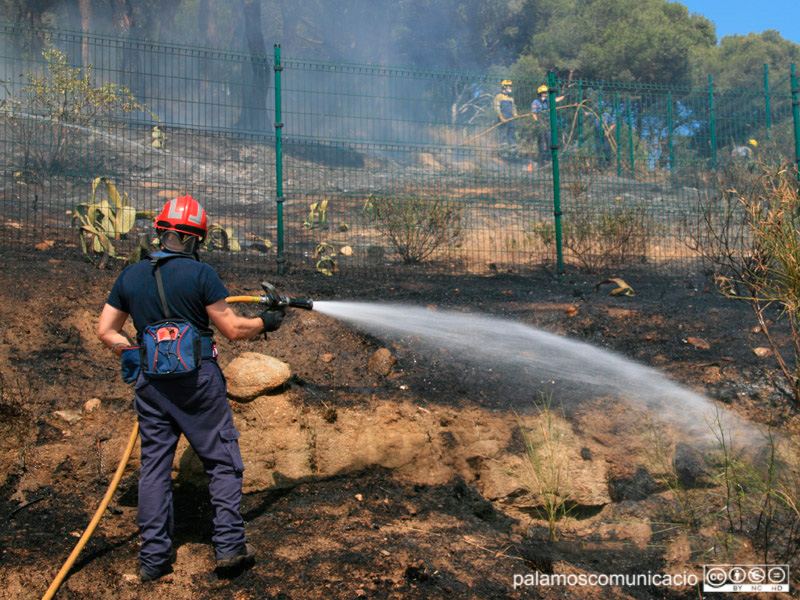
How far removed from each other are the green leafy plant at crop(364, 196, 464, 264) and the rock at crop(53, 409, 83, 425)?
5213 millimetres

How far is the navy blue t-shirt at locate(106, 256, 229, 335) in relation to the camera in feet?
9.77

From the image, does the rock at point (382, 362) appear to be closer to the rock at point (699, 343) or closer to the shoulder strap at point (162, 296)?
the shoulder strap at point (162, 296)

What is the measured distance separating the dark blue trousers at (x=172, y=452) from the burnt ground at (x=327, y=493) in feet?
0.69

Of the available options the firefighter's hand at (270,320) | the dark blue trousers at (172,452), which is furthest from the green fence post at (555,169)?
the dark blue trousers at (172,452)

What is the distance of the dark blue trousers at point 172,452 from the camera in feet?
9.56

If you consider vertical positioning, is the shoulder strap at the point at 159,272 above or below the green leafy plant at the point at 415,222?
below

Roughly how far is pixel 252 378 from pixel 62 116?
23.0 feet

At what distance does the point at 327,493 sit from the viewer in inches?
161

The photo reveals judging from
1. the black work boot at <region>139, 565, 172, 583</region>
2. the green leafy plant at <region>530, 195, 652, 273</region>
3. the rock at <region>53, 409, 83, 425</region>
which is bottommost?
the black work boot at <region>139, 565, 172, 583</region>

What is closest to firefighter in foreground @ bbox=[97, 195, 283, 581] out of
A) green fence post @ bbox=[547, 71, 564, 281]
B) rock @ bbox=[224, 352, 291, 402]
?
rock @ bbox=[224, 352, 291, 402]

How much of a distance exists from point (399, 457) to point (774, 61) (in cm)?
3154

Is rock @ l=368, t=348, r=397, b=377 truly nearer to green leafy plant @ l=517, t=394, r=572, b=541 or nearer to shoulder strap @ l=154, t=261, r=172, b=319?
green leafy plant @ l=517, t=394, r=572, b=541

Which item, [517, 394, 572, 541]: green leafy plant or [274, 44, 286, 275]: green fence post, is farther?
[274, 44, 286, 275]: green fence post

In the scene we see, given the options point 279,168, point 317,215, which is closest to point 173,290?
point 279,168
